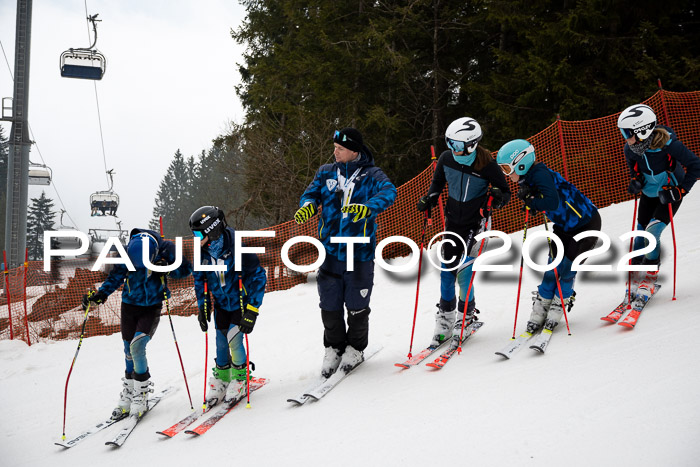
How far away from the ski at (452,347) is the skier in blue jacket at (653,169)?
1.57 metres

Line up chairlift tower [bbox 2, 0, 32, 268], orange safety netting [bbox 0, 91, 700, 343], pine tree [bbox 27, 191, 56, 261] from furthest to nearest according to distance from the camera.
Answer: pine tree [bbox 27, 191, 56, 261] < chairlift tower [bbox 2, 0, 32, 268] < orange safety netting [bbox 0, 91, 700, 343]

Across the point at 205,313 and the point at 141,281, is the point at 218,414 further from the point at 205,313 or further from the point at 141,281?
the point at 141,281

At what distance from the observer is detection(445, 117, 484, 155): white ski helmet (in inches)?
175

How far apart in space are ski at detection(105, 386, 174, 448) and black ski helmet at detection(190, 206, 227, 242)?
70.3 inches

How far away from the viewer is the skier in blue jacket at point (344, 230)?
4.50 metres

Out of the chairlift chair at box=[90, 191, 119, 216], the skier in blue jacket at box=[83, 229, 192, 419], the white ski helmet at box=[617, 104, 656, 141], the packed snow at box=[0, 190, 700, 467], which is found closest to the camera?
the packed snow at box=[0, 190, 700, 467]

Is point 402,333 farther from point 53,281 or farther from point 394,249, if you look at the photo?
point 53,281

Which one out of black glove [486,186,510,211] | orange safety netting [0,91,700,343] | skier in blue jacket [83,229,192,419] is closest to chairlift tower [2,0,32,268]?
orange safety netting [0,91,700,343]

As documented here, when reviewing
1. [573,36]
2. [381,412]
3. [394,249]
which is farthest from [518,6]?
[381,412]

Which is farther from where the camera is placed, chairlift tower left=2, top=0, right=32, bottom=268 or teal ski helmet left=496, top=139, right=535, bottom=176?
chairlift tower left=2, top=0, right=32, bottom=268

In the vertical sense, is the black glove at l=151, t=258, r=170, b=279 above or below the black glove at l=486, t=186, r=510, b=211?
below

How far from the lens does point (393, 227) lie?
31.8 ft

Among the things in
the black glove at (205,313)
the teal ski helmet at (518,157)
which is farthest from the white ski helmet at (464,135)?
the black glove at (205,313)

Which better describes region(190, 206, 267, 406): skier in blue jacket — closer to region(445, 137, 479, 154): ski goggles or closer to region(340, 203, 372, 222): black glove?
region(340, 203, 372, 222): black glove
